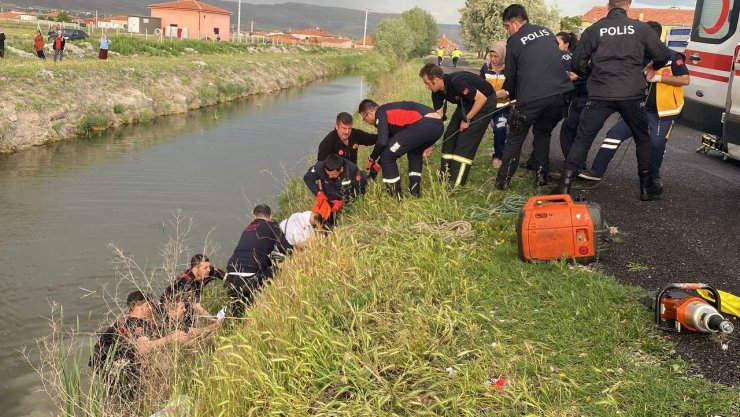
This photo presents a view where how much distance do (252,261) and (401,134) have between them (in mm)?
2114

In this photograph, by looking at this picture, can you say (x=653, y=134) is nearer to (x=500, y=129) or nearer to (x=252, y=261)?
(x=500, y=129)

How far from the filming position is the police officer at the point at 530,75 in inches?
248

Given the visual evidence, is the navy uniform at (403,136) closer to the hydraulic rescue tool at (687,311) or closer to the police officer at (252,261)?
the police officer at (252,261)

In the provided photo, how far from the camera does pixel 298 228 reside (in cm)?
623

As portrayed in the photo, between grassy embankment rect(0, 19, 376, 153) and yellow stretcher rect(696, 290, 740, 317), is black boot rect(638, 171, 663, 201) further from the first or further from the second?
grassy embankment rect(0, 19, 376, 153)

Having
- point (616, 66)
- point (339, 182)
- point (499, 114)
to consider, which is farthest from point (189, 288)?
point (499, 114)

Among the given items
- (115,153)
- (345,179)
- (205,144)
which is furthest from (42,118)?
(345,179)

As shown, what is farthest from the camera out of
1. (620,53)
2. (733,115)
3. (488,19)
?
(488,19)

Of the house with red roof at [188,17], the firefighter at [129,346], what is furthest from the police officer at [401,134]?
the house with red roof at [188,17]

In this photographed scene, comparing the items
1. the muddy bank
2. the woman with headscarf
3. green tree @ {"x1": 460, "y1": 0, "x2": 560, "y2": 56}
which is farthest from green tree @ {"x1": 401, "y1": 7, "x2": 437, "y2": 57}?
the woman with headscarf

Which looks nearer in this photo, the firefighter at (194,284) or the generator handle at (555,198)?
the generator handle at (555,198)

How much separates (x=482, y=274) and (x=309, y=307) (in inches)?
53.5

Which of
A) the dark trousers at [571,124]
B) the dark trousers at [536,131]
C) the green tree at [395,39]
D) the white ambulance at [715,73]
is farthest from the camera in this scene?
the green tree at [395,39]

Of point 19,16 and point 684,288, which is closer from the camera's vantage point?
point 684,288
